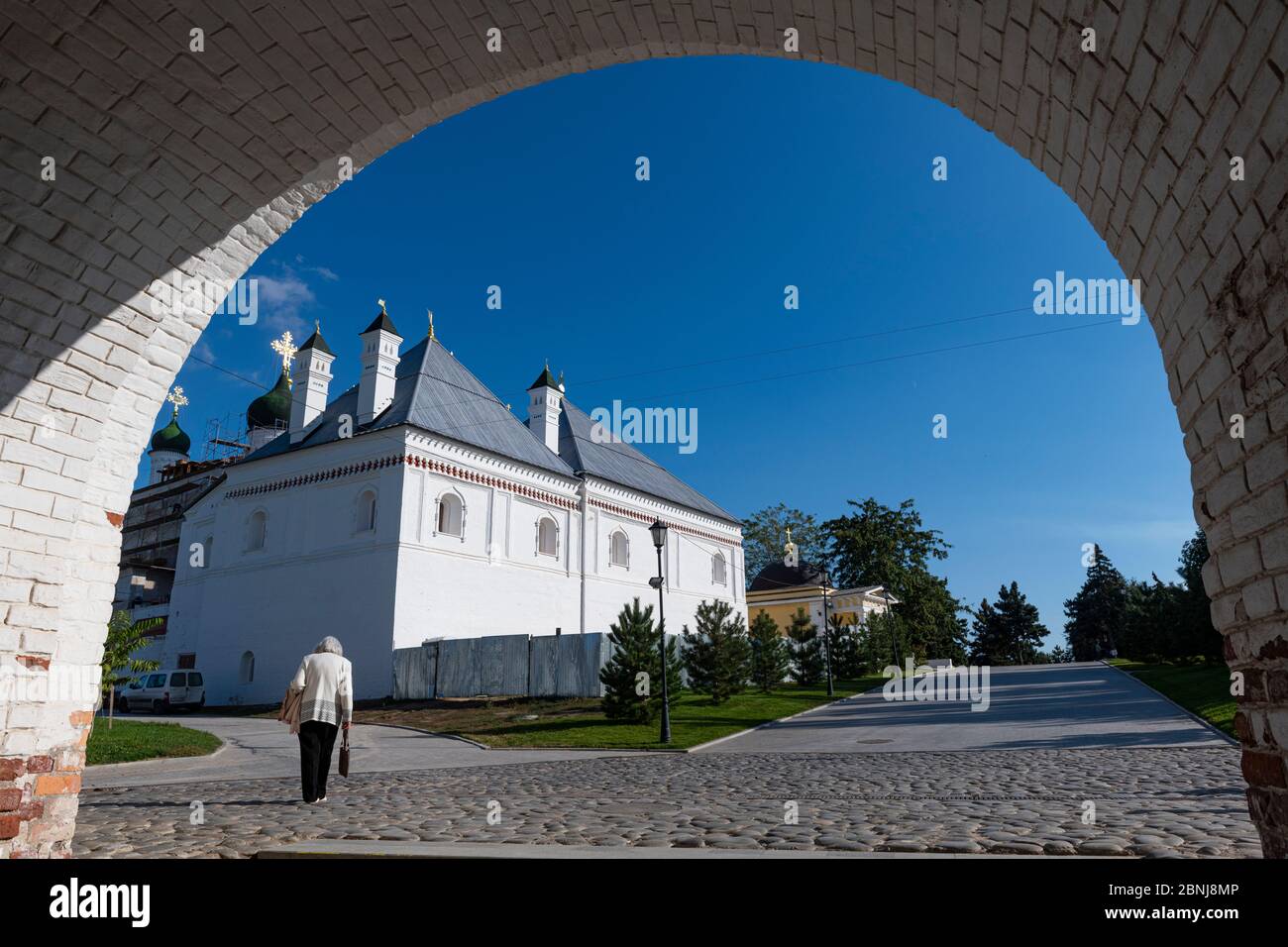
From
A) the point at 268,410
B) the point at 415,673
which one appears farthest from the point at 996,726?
the point at 268,410

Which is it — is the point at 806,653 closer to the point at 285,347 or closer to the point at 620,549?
the point at 620,549

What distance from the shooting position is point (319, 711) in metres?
9.12

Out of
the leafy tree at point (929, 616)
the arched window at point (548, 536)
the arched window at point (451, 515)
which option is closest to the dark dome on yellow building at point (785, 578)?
the leafy tree at point (929, 616)

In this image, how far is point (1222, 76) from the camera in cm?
287

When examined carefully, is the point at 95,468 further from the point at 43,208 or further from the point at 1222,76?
the point at 1222,76


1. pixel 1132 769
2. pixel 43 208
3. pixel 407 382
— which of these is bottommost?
pixel 1132 769

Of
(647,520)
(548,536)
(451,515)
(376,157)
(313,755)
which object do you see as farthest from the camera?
(647,520)

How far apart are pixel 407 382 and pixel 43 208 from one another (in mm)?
29967

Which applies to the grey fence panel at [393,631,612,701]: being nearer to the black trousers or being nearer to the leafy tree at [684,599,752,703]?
the leafy tree at [684,599,752,703]

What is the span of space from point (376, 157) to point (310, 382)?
32103mm

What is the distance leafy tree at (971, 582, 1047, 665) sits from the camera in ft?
303

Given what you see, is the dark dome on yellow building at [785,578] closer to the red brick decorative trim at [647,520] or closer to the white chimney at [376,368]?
the red brick decorative trim at [647,520]

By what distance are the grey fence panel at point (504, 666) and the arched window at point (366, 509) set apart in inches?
279
